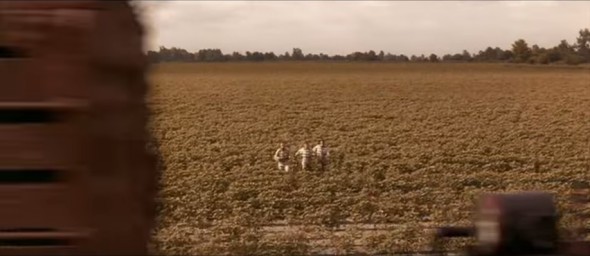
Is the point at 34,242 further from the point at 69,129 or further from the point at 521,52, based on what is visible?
the point at 521,52

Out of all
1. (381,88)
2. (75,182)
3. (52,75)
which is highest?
(52,75)

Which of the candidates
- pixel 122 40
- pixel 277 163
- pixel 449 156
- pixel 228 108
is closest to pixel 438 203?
pixel 277 163

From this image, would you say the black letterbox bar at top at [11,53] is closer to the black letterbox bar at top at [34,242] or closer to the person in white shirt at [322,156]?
the black letterbox bar at top at [34,242]

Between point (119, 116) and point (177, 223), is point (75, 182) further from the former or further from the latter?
point (177, 223)

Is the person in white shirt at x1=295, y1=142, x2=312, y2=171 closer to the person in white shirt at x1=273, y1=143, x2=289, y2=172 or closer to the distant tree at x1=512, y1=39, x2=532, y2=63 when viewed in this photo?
the person in white shirt at x1=273, y1=143, x2=289, y2=172

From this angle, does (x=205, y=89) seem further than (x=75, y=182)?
Yes

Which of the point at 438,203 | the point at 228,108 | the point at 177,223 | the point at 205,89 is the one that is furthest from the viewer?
the point at 205,89

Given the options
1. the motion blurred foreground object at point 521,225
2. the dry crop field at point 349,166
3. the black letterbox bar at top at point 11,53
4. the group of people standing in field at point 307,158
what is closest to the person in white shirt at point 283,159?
the group of people standing in field at point 307,158
